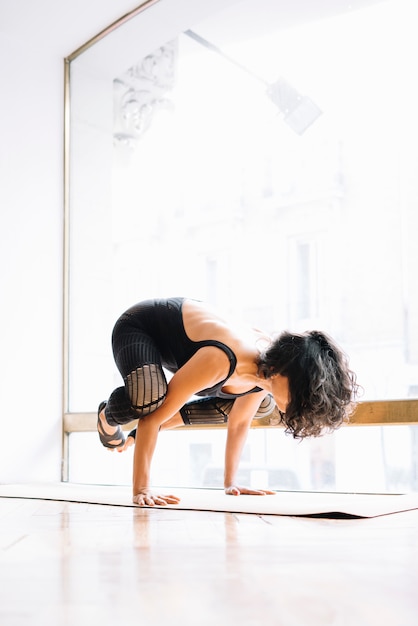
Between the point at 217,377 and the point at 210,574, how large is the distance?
51.5 inches

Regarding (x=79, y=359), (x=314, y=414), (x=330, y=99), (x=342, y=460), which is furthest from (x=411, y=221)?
(x=79, y=359)

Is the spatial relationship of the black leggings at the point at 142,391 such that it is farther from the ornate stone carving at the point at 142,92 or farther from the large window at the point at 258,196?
the ornate stone carving at the point at 142,92

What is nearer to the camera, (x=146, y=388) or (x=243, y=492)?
(x=146, y=388)

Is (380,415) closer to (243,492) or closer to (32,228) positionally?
(243,492)

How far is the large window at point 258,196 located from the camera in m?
3.04

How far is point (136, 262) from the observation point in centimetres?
403

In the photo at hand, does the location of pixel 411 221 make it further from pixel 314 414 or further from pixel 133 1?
pixel 133 1

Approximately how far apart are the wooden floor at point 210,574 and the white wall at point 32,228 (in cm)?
240

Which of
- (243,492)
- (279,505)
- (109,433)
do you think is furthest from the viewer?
(109,433)

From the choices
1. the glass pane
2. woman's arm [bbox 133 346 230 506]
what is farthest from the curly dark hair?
the glass pane

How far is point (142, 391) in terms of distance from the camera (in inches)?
90.1

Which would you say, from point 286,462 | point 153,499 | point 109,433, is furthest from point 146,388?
point 286,462

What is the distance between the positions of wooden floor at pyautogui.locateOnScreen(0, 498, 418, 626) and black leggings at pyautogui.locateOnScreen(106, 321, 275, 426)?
0.70m

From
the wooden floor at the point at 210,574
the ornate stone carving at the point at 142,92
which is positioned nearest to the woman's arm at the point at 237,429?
the wooden floor at the point at 210,574
